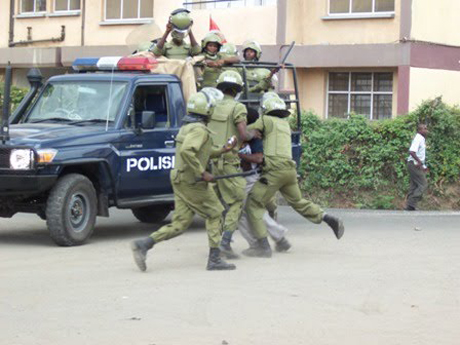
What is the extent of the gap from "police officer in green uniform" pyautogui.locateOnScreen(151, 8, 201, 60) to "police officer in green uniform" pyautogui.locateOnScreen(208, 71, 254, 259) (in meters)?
2.83

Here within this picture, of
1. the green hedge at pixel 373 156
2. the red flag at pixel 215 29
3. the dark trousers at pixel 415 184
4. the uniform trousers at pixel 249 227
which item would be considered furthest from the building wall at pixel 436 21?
the uniform trousers at pixel 249 227

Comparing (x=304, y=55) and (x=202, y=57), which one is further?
(x=304, y=55)

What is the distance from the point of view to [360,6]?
21.9 metres

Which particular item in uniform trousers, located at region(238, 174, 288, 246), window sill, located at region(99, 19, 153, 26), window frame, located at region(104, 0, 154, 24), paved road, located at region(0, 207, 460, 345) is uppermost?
window frame, located at region(104, 0, 154, 24)

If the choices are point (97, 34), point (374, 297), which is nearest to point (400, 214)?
point (374, 297)

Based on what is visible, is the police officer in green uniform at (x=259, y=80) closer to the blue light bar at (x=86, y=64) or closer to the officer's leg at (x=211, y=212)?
the blue light bar at (x=86, y=64)

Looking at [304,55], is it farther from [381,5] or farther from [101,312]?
[101,312]

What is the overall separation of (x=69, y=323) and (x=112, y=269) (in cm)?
254

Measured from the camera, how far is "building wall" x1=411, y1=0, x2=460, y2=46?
21163mm

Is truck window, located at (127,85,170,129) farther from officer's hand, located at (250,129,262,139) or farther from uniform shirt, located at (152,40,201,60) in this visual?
officer's hand, located at (250,129,262,139)

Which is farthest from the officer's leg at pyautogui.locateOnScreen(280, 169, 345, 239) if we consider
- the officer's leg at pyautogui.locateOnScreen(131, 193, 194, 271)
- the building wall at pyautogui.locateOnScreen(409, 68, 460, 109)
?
the building wall at pyautogui.locateOnScreen(409, 68, 460, 109)

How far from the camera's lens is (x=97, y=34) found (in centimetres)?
2581

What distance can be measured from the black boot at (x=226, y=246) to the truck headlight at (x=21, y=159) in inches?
87.3

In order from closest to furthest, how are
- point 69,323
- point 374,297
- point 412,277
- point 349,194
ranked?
point 69,323
point 374,297
point 412,277
point 349,194
